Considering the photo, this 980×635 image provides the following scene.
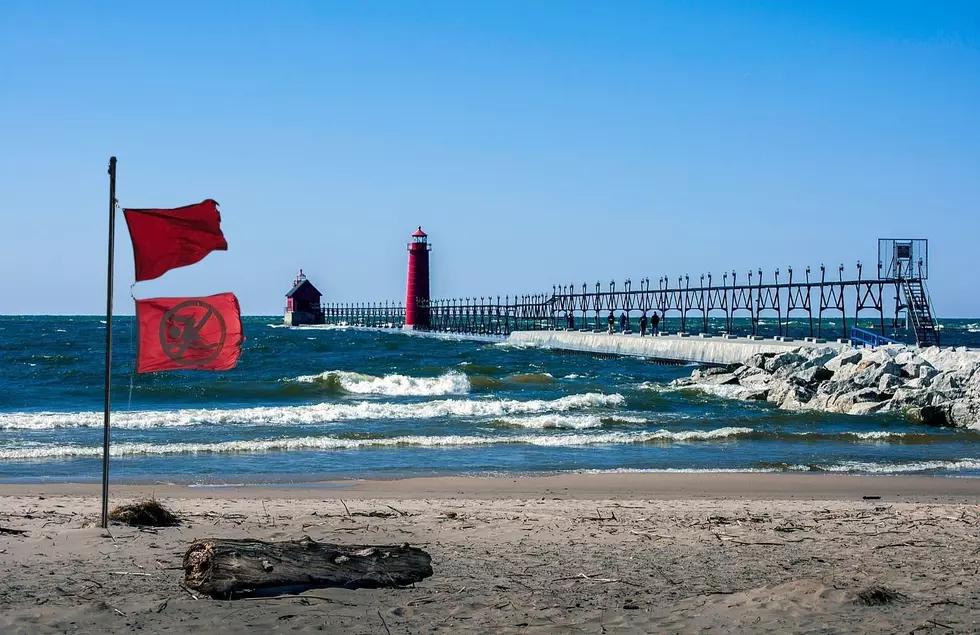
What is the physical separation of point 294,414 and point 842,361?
47.3ft

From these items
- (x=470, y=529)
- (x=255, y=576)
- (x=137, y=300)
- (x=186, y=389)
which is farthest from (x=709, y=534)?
(x=186, y=389)

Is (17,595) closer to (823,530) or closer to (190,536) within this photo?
(190,536)

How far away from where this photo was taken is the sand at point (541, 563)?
5.52m

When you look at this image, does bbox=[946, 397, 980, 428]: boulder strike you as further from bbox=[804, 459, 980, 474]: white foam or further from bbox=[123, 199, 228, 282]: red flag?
bbox=[123, 199, 228, 282]: red flag

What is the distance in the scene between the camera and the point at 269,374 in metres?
38.7

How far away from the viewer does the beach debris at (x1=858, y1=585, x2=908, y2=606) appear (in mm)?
5820

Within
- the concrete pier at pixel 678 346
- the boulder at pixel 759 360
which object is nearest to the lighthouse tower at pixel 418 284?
the concrete pier at pixel 678 346

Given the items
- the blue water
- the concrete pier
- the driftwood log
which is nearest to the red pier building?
the concrete pier

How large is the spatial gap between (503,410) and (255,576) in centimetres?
1859

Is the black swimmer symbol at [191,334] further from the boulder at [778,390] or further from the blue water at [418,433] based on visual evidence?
the boulder at [778,390]

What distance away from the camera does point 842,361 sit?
27094 millimetres

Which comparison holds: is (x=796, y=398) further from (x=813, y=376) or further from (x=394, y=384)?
(x=394, y=384)

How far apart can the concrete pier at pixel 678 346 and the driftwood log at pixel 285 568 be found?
28.8m

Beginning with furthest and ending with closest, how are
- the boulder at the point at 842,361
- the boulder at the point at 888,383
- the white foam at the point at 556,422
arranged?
the boulder at the point at 842,361, the boulder at the point at 888,383, the white foam at the point at 556,422
